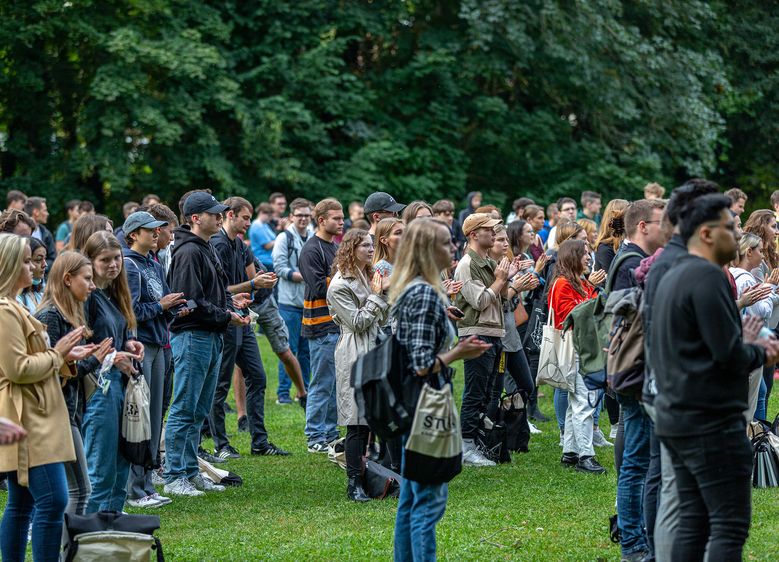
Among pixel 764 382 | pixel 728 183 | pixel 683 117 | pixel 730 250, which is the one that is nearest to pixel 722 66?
pixel 683 117

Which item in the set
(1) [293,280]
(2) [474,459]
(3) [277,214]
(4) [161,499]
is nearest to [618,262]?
(2) [474,459]

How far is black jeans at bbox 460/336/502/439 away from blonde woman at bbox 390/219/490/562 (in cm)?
365

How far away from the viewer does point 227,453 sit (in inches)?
386

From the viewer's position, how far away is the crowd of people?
4.55 meters

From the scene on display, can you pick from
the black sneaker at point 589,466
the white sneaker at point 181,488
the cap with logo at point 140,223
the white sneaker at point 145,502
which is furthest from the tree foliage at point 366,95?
the black sneaker at point 589,466

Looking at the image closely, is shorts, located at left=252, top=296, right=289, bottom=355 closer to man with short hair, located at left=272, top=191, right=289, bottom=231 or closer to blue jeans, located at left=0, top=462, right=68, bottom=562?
blue jeans, located at left=0, top=462, right=68, bottom=562

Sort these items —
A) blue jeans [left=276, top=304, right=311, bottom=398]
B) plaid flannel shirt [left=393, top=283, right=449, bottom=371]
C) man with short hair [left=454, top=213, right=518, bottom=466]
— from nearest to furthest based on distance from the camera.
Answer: plaid flannel shirt [left=393, top=283, right=449, bottom=371]
man with short hair [left=454, top=213, right=518, bottom=466]
blue jeans [left=276, top=304, right=311, bottom=398]

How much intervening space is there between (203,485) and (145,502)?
723 mm

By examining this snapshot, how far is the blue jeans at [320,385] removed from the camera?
977cm

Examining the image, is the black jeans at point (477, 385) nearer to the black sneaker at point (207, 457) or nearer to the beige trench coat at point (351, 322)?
the beige trench coat at point (351, 322)

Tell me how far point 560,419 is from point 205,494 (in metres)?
3.48

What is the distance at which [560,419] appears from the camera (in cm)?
969

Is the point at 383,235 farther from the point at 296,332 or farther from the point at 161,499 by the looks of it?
the point at 296,332

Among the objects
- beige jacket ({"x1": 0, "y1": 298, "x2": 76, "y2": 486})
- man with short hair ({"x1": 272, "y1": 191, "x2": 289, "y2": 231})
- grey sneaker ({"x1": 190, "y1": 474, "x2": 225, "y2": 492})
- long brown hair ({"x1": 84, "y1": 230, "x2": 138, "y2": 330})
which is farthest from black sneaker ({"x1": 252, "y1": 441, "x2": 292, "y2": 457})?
man with short hair ({"x1": 272, "y1": 191, "x2": 289, "y2": 231})
